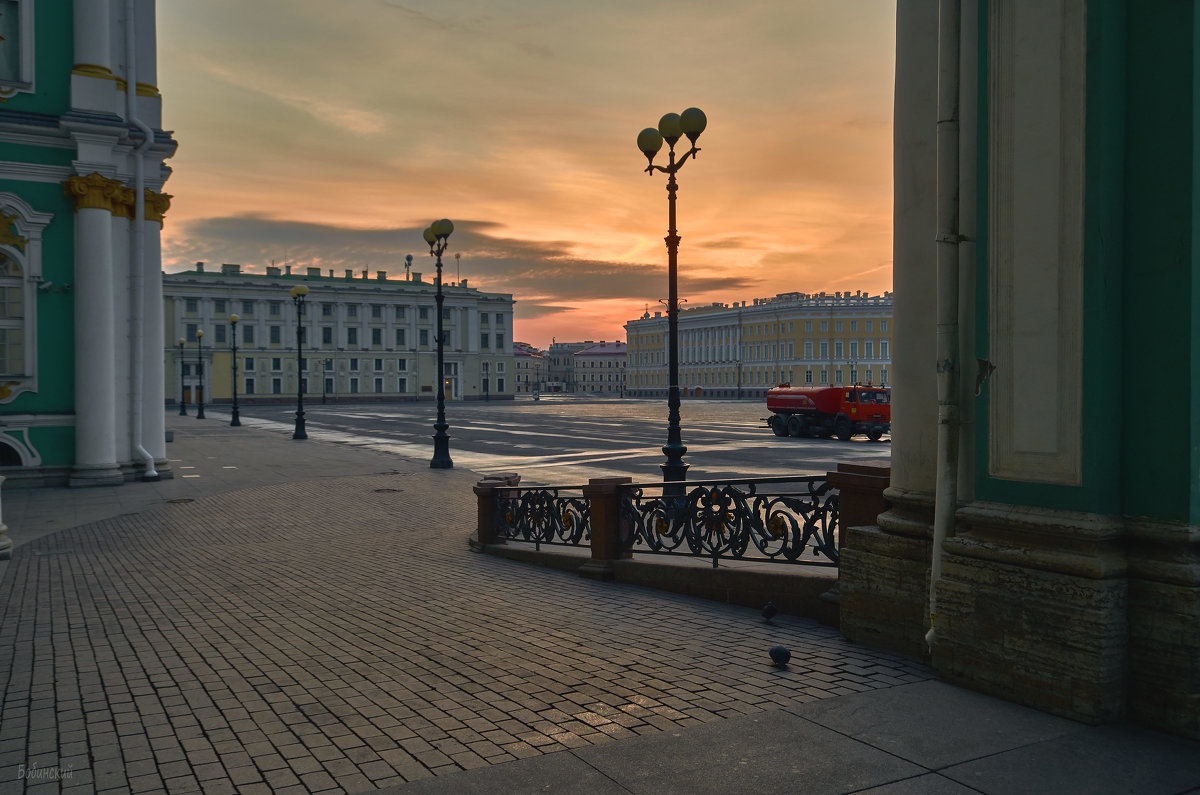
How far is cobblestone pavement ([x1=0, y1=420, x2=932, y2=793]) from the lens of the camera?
4.32m

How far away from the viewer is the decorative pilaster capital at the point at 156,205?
20411 mm

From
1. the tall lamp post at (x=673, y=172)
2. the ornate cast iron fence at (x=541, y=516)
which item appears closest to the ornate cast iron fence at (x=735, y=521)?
the ornate cast iron fence at (x=541, y=516)

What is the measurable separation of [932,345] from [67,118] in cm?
1939

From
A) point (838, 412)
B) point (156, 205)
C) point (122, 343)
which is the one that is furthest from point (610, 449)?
point (156, 205)

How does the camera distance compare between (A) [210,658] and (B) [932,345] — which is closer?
(B) [932,345]

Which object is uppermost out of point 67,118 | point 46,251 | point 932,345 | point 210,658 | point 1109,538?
point 67,118

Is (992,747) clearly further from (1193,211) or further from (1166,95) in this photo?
(1166,95)

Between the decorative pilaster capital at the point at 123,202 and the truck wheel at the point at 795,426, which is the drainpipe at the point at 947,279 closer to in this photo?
the decorative pilaster capital at the point at 123,202

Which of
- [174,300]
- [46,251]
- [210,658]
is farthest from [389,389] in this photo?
[210,658]

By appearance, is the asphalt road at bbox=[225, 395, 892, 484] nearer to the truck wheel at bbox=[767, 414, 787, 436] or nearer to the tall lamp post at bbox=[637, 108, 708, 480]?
the truck wheel at bbox=[767, 414, 787, 436]

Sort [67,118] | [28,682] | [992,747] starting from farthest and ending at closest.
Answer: [67,118], [28,682], [992,747]

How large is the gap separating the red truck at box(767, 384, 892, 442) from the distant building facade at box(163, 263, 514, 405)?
7929 centimetres

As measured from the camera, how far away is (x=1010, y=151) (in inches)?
195

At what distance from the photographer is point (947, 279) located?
210 inches
